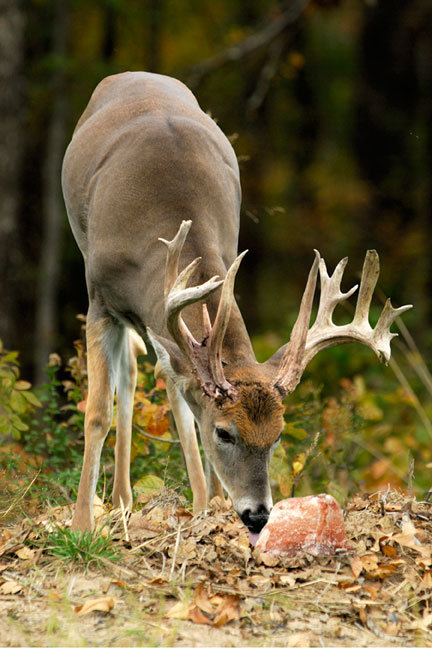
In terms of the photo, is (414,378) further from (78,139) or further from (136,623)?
(136,623)

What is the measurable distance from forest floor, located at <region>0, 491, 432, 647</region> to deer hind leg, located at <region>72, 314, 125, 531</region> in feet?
1.97

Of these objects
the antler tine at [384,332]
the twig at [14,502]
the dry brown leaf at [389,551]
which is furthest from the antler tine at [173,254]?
the dry brown leaf at [389,551]

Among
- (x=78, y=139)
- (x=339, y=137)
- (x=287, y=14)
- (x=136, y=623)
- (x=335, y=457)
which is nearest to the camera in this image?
(x=136, y=623)

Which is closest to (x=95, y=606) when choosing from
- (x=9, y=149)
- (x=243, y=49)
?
(x=243, y=49)

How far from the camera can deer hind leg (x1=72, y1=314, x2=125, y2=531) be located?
5.59 m

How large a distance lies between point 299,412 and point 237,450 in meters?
2.32

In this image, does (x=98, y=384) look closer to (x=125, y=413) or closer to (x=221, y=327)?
(x=125, y=413)

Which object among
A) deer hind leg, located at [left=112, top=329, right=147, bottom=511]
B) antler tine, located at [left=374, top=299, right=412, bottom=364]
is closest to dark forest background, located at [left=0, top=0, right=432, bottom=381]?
deer hind leg, located at [left=112, top=329, right=147, bottom=511]

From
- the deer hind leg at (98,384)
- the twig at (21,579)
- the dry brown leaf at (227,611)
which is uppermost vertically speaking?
the dry brown leaf at (227,611)

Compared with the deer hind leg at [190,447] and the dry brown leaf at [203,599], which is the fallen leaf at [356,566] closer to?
the dry brown leaf at [203,599]

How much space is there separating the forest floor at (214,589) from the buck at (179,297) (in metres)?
0.26

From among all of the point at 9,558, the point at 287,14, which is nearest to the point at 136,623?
the point at 9,558

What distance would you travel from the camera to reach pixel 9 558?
473 cm

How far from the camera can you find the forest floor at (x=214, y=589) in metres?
4.01
